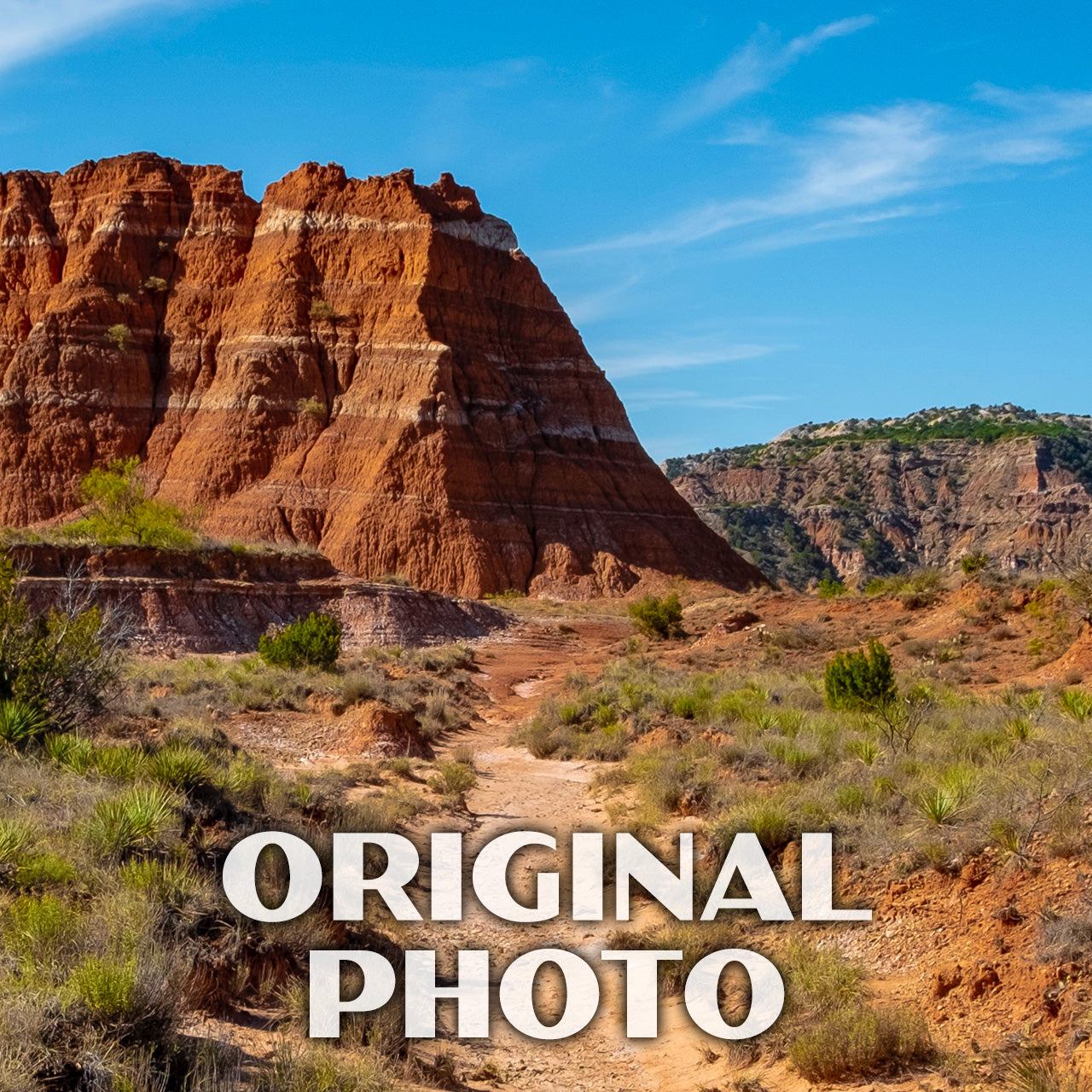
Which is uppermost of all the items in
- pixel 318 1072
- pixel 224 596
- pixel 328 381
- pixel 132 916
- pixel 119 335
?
pixel 119 335

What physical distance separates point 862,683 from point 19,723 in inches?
484

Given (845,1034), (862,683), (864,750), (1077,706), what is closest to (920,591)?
(862,683)

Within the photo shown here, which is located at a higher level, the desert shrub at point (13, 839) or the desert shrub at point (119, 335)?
the desert shrub at point (119, 335)

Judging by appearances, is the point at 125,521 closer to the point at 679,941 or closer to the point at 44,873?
the point at 44,873

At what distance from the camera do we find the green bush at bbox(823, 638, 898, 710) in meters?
17.8

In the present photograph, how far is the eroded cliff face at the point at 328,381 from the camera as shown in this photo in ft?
210

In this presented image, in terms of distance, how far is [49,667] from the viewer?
42.2 ft

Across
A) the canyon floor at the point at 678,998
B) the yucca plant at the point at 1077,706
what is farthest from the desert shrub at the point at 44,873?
the yucca plant at the point at 1077,706

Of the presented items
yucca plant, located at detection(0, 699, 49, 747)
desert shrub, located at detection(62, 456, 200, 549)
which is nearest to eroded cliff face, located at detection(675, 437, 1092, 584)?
desert shrub, located at detection(62, 456, 200, 549)

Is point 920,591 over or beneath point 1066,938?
over

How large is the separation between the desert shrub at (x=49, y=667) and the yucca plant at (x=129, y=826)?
12.4ft

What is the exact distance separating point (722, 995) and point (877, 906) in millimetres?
1773

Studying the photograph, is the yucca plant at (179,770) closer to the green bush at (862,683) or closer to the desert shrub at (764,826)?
the desert shrub at (764,826)

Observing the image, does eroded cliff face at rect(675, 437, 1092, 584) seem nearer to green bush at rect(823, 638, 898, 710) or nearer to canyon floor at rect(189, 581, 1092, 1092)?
green bush at rect(823, 638, 898, 710)
